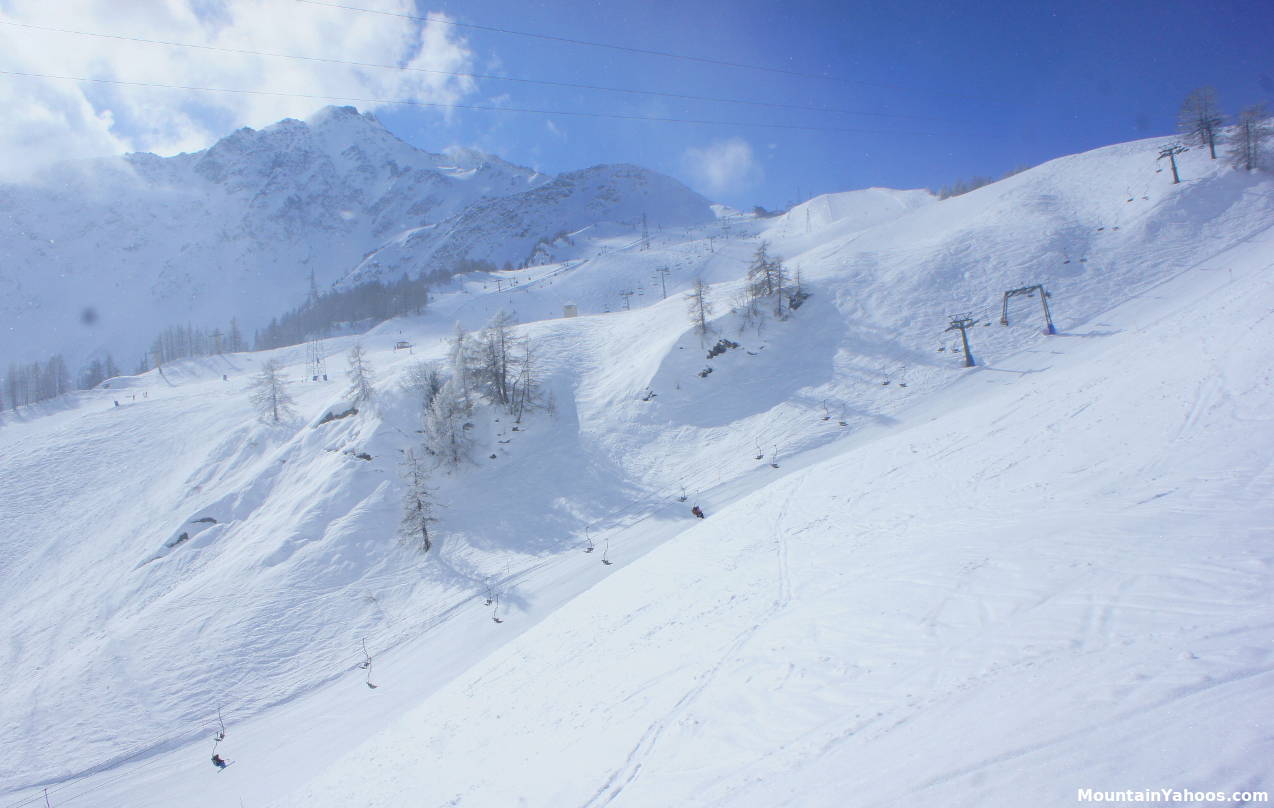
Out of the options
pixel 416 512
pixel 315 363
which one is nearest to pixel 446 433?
pixel 416 512

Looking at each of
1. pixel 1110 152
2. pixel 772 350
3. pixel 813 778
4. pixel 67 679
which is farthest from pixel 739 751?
pixel 1110 152

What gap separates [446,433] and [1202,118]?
7481cm

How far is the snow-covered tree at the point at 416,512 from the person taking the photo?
29156mm

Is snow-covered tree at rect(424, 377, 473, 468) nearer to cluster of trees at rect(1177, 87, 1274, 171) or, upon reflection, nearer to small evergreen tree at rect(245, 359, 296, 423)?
small evergreen tree at rect(245, 359, 296, 423)

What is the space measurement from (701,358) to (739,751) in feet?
114

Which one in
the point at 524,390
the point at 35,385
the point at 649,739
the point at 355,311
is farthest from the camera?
the point at 355,311

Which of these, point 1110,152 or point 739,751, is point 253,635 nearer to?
point 739,751

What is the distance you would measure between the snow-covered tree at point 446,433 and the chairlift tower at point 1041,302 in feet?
125

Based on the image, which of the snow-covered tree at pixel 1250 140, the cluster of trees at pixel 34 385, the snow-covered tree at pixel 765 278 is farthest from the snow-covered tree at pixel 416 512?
the cluster of trees at pixel 34 385

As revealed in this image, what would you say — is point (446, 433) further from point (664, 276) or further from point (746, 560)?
point (664, 276)

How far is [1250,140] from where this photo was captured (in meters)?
44.6

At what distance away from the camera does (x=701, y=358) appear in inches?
1613

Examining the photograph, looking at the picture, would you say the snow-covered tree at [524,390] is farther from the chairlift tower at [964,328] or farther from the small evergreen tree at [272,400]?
the chairlift tower at [964,328]

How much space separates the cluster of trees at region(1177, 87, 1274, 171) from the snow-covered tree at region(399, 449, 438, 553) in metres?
69.7
